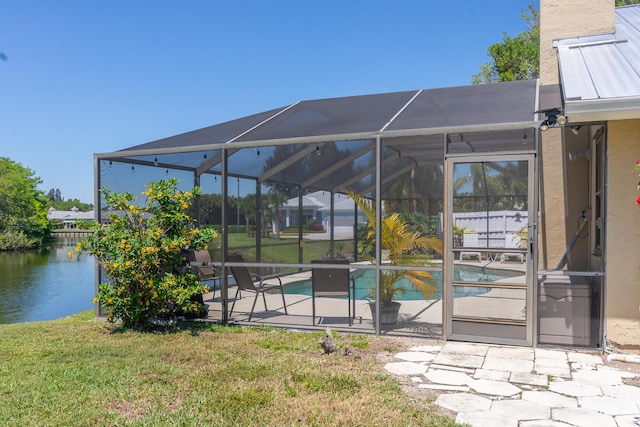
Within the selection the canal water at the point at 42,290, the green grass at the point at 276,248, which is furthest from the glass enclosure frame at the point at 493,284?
the canal water at the point at 42,290

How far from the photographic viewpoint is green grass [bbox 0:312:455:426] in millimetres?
3277

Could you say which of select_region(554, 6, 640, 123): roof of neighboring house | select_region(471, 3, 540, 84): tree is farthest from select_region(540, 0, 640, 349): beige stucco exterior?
select_region(471, 3, 540, 84): tree

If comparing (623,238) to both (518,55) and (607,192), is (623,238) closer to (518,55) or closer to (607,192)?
(607,192)

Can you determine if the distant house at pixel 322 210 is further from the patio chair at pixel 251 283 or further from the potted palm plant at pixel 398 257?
the patio chair at pixel 251 283

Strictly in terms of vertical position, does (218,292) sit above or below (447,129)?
below

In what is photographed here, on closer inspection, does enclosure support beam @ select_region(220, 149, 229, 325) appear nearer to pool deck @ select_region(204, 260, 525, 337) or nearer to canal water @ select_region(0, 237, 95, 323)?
pool deck @ select_region(204, 260, 525, 337)

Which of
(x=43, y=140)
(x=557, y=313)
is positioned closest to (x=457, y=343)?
(x=557, y=313)

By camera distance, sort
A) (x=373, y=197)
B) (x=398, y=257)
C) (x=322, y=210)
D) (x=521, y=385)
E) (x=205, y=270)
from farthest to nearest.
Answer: (x=322, y=210), (x=205, y=270), (x=373, y=197), (x=398, y=257), (x=521, y=385)

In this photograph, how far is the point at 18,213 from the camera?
4109cm

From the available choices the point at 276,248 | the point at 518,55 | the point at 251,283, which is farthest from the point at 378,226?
the point at 518,55

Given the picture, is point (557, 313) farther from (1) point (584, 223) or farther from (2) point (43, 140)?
(2) point (43, 140)

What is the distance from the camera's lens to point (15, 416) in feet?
10.9

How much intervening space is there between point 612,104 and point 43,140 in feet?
122

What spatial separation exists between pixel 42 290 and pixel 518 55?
20388 mm
